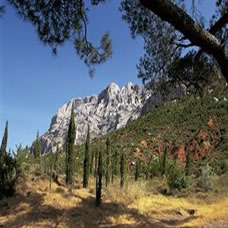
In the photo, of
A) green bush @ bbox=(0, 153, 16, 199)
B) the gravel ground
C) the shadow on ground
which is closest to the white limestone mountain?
green bush @ bbox=(0, 153, 16, 199)

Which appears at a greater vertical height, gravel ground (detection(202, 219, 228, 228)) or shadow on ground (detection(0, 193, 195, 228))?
shadow on ground (detection(0, 193, 195, 228))

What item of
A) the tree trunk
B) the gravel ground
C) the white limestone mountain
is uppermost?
the white limestone mountain

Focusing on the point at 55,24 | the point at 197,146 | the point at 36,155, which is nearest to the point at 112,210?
the point at 55,24

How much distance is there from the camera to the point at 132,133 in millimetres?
58031

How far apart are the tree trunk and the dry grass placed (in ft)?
24.4

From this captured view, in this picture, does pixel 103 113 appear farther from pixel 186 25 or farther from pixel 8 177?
pixel 186 25

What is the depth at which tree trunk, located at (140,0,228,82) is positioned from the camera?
6.68 metres

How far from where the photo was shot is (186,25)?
684 centimetres

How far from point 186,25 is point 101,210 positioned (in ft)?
31.4

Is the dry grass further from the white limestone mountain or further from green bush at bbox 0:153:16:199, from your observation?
the white limestone mountain

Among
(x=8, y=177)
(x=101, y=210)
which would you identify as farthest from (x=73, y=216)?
(x=8, y=177)

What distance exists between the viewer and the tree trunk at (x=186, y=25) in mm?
6684

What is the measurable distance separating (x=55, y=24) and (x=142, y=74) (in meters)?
2.92

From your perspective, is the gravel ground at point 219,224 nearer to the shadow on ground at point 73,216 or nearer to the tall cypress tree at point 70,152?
the shadow on ground at point 73,216
